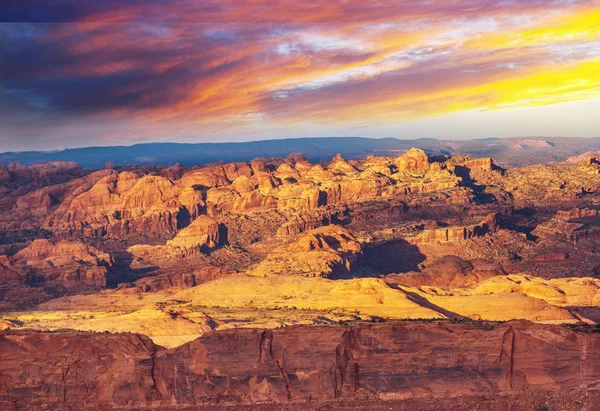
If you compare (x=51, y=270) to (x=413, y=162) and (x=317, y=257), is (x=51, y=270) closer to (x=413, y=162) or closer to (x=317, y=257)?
(x=317, y=257)

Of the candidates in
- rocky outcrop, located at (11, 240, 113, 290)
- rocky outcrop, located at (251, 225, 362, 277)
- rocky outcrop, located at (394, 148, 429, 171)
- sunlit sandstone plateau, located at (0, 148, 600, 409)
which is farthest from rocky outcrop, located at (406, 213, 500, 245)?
rocky outcrop, located at (394, 148, 429, 171)

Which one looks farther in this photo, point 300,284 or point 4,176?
point 4,176

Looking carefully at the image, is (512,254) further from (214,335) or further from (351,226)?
(214,335)

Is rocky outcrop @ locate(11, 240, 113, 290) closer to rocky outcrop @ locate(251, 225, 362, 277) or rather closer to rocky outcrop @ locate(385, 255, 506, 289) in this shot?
rocky outcrop @ locate(251, 225, 362, 277)

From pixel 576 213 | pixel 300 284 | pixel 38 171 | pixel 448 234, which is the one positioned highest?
pixel 38 171

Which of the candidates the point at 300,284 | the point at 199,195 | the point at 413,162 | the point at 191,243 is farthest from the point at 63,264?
the point at 413,162

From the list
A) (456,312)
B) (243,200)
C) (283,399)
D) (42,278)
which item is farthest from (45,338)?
(243,200)
